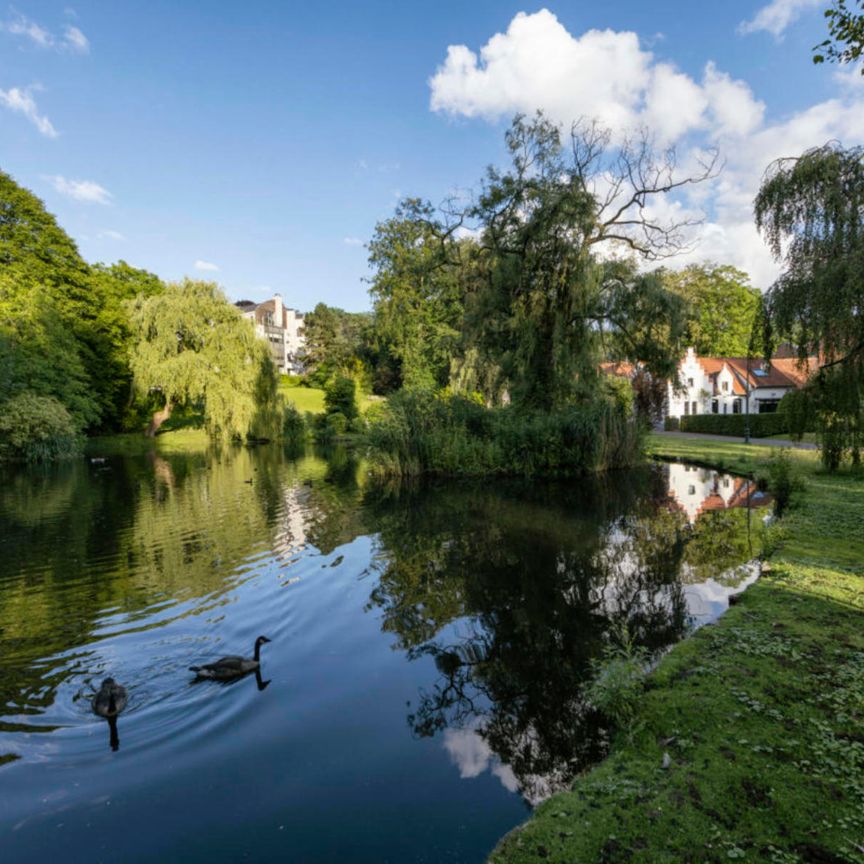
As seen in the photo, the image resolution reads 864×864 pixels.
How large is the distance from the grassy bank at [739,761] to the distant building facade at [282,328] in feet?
270

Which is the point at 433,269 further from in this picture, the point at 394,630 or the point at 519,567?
the point at 394,630

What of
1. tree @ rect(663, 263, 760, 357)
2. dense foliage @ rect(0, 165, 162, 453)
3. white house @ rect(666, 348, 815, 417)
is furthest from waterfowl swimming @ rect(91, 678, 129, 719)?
tree @ rect(663, 263, 760, 357)

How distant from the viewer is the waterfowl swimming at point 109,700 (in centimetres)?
530

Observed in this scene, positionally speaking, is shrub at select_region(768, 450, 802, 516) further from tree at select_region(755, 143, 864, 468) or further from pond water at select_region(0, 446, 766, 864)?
tree at select_region(755, 143, 864, 468)

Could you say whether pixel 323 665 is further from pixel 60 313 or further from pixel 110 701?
pixel 60 313

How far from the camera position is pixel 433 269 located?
2552 cm

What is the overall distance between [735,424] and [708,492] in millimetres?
28014

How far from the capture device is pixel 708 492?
57.6 ft

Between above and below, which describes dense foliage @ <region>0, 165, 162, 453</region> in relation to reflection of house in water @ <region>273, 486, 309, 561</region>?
above

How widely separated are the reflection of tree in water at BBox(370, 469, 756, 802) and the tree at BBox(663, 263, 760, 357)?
48.7m

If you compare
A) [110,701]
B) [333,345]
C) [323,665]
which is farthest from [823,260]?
[333,345]

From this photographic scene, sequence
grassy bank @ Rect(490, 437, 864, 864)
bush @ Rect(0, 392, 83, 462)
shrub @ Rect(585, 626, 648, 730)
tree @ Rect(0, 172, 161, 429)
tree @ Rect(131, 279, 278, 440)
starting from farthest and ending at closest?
tree @ Rect(131, 279, 278, 440) < tree @ Rect(0, 172, 161, 429) < bush @ Rect(0, 392, 83, 462) < shrub @ Rect(585, 626, 648, 730) < grassy bank @ Rect(490, 437, 864, 864)

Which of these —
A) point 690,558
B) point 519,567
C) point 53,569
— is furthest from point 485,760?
point 53,569

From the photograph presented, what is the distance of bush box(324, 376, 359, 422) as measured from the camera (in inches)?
1939
